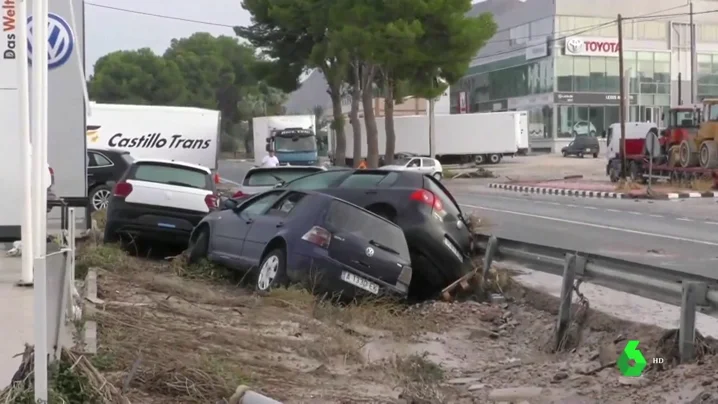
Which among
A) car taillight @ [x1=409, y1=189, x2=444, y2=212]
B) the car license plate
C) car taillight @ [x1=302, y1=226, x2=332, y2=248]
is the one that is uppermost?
car taillight @ [x1=409, y1=189, x2=444, y2=212]

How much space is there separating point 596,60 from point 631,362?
70.7 metres

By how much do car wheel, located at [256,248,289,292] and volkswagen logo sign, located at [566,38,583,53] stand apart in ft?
214

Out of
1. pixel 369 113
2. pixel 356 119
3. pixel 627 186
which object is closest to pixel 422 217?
pixel 627 186

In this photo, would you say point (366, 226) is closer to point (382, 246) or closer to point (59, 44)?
point (382, 246)

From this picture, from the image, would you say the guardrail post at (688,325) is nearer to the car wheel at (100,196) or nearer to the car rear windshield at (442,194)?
the car rear windshield at (442,194)

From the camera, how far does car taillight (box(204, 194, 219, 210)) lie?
48.7 ft

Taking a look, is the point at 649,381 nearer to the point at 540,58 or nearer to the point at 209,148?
the point at 209,148

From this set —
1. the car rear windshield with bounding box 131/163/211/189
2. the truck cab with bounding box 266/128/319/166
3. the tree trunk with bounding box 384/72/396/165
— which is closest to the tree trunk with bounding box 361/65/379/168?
the tree trunk with bounding box 384/72/396/165

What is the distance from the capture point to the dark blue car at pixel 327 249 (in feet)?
33.1

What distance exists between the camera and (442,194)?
1238 centimetres

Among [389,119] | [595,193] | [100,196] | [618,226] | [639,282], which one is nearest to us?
[639,282]

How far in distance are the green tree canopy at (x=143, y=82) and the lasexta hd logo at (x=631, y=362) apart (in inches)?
3086

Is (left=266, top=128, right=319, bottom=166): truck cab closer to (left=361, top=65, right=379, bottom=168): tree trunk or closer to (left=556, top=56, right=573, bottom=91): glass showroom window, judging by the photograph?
(left=361, top=65, right=379, bottom=168): tree trunk

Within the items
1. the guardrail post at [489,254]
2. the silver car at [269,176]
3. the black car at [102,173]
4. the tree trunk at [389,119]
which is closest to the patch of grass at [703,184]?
the tree trunk at [389,119]
